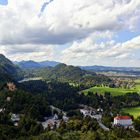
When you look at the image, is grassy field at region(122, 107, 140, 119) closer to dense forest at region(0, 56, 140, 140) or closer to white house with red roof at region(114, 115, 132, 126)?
dense forest at region(0, 56, 140, 140)

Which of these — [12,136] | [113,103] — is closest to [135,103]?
[113,103]

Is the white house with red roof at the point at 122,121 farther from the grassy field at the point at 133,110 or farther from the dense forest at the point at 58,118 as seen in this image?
the grassy field at the point at 133,110

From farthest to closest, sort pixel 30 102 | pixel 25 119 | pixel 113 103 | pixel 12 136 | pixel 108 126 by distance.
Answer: pixel 113 103 → pixel 30 102 → pixel 108 126 → pixel 25 119 → pixel 12 136

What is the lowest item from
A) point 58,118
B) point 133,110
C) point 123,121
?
point 133,110

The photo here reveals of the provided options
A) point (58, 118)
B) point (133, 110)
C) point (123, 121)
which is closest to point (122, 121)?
point (123, 121)

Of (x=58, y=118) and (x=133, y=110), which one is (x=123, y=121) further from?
(x=133, y=110)

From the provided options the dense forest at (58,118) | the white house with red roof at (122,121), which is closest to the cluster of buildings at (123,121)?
the white house with red roof at (122,121)

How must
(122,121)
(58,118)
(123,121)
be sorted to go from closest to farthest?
(122,121) < (123,121) < (58,118)

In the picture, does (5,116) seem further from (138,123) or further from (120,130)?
Result: (138,123)

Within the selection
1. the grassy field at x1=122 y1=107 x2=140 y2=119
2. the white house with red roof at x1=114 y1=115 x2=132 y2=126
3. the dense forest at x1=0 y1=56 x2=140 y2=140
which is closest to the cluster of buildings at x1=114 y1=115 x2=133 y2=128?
the white house with red roof at x1=114 y1=115 x2=132 y2=126

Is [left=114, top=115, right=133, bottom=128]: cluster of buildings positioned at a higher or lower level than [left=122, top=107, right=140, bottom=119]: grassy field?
higher

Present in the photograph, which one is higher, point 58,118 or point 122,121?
point 122,121
